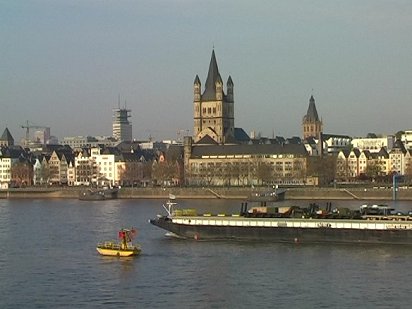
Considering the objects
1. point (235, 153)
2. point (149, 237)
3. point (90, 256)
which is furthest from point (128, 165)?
point (90, 256)

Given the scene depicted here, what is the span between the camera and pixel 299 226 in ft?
168

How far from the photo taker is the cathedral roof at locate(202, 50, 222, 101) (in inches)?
5615

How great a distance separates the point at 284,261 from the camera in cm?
4300

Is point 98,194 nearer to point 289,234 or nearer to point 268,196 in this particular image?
point 268,196

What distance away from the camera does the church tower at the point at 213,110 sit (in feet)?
467

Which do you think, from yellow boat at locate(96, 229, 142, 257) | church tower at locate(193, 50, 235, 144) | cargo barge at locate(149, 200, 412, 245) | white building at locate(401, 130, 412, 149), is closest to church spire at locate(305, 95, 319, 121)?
white building at locate(401, 130, 412, 149)

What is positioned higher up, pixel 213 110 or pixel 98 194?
pixel 213 110

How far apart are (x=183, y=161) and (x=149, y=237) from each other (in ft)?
283

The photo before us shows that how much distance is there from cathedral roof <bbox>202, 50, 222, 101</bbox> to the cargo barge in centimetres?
8823

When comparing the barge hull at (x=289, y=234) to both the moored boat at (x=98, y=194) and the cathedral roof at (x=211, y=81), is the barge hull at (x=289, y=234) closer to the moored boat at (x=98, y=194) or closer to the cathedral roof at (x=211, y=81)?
the moored boat at (x=98, y=194)

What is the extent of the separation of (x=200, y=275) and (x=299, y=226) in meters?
13.3

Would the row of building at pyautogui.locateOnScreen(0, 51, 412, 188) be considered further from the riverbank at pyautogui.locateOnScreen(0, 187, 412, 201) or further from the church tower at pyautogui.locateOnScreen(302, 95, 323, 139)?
the riverbank at pyautogui.locateOnScreen(0, 187, 412, 201)

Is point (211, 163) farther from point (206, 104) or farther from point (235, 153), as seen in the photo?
point (206, 104)

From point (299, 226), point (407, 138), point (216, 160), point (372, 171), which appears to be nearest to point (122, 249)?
point (299, 226)
